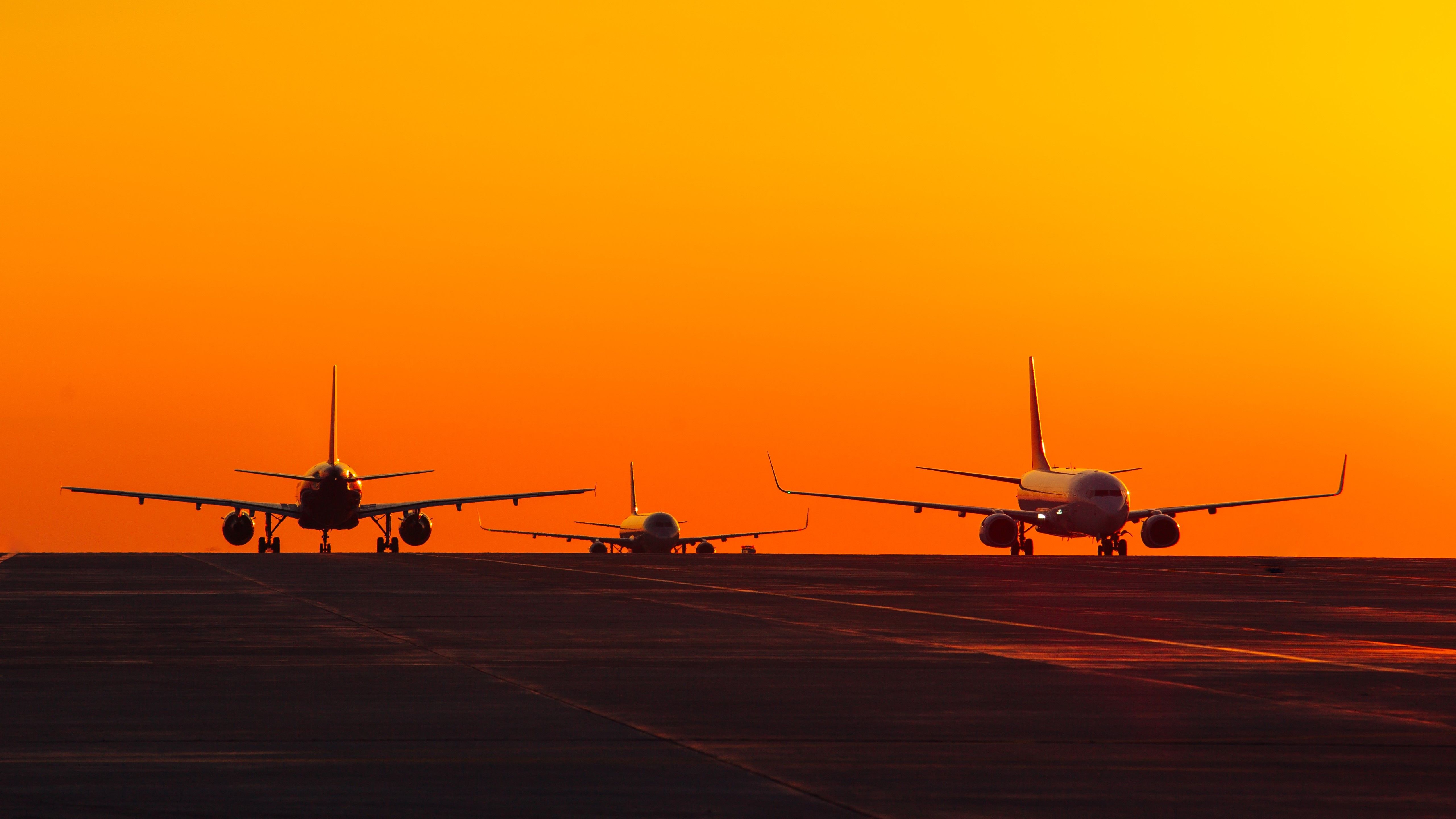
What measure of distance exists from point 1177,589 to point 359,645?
25.1 meters

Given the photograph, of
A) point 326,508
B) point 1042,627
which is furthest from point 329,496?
point 1042,627

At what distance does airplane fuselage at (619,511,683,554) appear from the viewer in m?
160

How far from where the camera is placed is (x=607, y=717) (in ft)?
51.8

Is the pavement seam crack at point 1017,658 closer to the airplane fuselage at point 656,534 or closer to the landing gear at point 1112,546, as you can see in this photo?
the landing gear at point 1112,546

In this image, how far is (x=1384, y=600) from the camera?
39406 millimetres

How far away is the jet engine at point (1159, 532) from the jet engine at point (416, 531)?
1351 inches

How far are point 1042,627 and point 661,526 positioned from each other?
132 metres

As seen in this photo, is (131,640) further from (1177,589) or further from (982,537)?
(982,537)

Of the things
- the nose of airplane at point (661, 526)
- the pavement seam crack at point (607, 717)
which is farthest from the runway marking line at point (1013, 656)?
the nose of airplane at point (661, 526)

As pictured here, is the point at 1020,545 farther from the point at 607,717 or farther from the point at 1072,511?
the point at 607,717

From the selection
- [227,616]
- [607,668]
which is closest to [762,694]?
[607,668]

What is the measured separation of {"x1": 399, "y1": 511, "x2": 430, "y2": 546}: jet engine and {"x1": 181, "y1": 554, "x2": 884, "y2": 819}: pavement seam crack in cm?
6415

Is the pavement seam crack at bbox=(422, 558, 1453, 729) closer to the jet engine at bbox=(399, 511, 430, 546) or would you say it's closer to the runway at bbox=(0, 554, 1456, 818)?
the runway at bbox=(0, 554, 1456, 818)

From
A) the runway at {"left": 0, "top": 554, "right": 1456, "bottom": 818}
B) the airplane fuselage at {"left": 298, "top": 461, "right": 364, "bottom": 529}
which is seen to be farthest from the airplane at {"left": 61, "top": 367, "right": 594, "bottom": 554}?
the runway at {"left": 0, "top": 554, "right": 1456, "bottom": 818}
